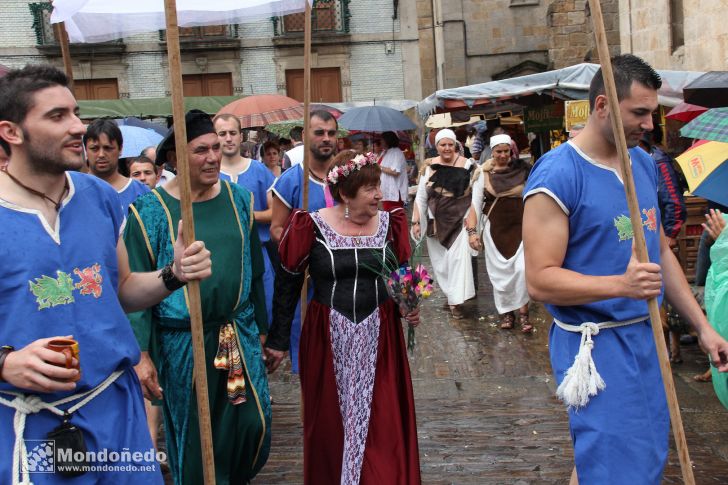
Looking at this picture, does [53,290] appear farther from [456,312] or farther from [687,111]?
[456,312]

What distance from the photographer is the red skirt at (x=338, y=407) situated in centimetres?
456

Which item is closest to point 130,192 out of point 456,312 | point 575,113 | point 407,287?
point 407,287

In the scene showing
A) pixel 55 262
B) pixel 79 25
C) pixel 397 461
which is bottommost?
pixel 397 461

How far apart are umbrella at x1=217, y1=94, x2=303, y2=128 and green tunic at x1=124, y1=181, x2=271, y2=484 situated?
11.7 meters

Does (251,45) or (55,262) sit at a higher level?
(251,45)

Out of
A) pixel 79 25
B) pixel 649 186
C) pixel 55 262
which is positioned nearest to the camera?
pixel 55 262

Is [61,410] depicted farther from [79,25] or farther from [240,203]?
[79,25]

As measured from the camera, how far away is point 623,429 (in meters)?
3.54

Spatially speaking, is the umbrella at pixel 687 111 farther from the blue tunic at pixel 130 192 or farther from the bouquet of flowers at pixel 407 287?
the blue tunic at pixel 130 192

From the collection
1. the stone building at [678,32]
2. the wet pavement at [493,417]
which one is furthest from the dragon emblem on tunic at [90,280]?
the stone building at [678,32]

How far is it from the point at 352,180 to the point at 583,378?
5.61ft

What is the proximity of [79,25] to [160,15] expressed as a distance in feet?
1.51

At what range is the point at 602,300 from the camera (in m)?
3.48

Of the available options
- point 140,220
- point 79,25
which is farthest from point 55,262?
point 79,25
